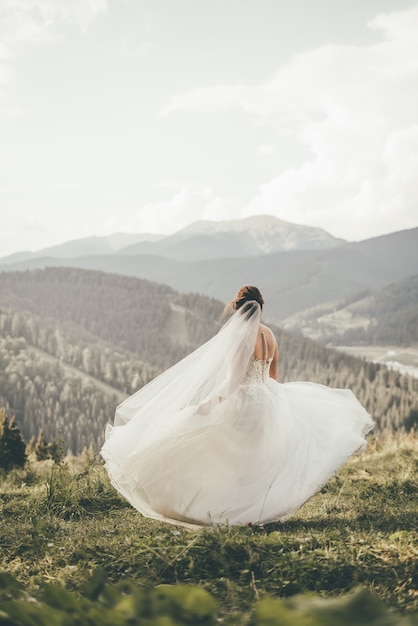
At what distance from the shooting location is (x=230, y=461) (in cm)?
772

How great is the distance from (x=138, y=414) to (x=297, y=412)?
2256mm

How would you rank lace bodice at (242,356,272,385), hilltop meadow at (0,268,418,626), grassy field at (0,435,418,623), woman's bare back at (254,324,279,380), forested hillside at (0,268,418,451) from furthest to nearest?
forested hillside at (0,268,418,451)
woman's bare back at (254,324,279,380)
lace bodice at (242,356,272,385)
grassy field at (0,435,418,623)
hilltop meadow at (0,268,418,626)

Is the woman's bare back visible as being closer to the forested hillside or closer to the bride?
the bride

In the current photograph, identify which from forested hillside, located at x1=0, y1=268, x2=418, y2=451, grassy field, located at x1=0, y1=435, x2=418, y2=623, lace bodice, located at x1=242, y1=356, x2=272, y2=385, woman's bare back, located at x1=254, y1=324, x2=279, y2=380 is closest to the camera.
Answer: grassy field, located at x1=0, y1=435, x2=418, y2=623

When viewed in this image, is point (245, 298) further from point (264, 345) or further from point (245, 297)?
point (264, 345)

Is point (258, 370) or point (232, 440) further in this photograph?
point (258, 370)

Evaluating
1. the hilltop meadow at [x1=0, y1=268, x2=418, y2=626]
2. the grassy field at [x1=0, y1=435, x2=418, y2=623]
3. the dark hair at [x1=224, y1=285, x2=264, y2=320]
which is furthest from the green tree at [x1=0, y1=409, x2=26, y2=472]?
the dark hair at [x1=224, y1=285, x2=264, y2=320]

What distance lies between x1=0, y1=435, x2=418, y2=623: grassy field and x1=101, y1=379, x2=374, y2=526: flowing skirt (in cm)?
36

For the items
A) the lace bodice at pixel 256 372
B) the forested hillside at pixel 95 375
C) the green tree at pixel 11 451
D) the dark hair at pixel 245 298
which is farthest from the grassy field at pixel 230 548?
the forested hillside at pixel 95 375

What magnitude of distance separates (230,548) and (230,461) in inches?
107

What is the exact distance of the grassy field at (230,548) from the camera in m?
4.18

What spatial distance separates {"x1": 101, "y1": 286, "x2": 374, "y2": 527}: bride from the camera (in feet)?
24.6

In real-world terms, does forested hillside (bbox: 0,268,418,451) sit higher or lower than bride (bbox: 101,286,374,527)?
lower

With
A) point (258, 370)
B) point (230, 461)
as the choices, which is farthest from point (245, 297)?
point (230, 461)
